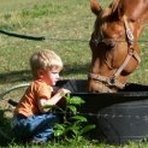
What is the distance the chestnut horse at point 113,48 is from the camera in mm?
6488

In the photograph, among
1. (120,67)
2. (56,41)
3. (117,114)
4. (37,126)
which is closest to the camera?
(117,114)

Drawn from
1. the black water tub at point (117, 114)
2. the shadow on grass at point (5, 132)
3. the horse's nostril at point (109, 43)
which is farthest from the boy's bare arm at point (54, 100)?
the horse's nostril at point (109, 43)

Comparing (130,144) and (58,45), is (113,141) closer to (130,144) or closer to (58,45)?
(130,144)

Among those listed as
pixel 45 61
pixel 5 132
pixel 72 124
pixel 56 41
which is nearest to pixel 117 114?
pixel 72 124

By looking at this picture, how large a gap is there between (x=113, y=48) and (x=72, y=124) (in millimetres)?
980

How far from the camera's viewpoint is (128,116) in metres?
5.96

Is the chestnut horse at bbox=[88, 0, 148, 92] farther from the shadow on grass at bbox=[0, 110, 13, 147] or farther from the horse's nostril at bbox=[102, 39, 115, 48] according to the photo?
the shadow on grass at bbox=[0, 110, 13, 147]

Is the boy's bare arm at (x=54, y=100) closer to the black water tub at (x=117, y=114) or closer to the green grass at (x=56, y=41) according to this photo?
the black water tub at (x=117, y=114)

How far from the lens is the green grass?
9.78m

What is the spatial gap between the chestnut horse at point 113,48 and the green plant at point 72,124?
420 mm

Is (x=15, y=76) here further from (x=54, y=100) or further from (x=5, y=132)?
(x=54, y=100)

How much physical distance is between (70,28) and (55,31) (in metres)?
0.37

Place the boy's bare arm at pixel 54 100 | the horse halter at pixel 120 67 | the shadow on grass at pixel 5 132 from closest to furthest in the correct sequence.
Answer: the boy's bare arm at pixel 54 100 < the shadow on grass at pixel 5 132 < the horse halter at pixel 120 67

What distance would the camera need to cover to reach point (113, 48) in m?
6.62
